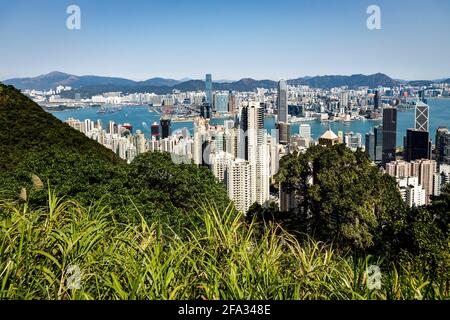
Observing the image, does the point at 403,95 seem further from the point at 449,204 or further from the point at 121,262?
the point at 121,262

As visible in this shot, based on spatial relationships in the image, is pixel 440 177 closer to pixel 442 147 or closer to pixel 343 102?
pixel 442 147

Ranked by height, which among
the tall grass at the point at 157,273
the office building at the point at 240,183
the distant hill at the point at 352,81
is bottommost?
the office building at the point at 240,183


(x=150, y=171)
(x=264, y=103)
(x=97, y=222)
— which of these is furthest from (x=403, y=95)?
(x=97, y=222)

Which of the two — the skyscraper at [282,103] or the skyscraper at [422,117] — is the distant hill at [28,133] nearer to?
the skyscraper at [282,103]

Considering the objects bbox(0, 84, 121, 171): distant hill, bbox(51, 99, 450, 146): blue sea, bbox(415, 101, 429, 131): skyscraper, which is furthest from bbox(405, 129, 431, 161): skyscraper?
bbox(0, 84, 121, 171): distant hill

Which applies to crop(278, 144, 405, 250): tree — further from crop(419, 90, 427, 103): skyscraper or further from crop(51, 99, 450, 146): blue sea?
crop(51, 99, 450, 146): blue sea

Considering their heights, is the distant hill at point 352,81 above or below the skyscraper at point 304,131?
above

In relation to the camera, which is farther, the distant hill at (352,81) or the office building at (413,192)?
the office building at (413,192)

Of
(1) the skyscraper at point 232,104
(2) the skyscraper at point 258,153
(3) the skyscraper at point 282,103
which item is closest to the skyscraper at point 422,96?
(2) the skyscraper at point 258,153
